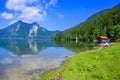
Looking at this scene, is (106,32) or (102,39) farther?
(106,32)

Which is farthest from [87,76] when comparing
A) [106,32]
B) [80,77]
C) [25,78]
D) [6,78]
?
[106,32]

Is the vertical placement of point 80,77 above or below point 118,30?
below

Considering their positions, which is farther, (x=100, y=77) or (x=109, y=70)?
(x=109, y=70)

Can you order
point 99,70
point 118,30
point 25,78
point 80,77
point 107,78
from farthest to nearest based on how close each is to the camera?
point 118,30
point 25,78
point 99,70
point 80,77
point 107,78

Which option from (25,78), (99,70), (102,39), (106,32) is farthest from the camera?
(106,32)

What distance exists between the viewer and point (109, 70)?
29.7 m

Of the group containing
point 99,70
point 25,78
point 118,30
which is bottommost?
point 25,78

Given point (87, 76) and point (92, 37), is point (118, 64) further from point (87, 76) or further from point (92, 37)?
point (92, 37)

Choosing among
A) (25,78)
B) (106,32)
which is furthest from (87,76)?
(106,32)

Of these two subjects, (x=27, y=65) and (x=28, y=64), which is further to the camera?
(x=28, y=64)

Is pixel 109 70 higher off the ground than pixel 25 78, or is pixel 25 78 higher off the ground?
pixel 109 70

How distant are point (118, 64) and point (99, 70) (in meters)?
3.45

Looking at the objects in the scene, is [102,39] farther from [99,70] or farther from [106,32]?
[99,70]

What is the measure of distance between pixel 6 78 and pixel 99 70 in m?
17.4
